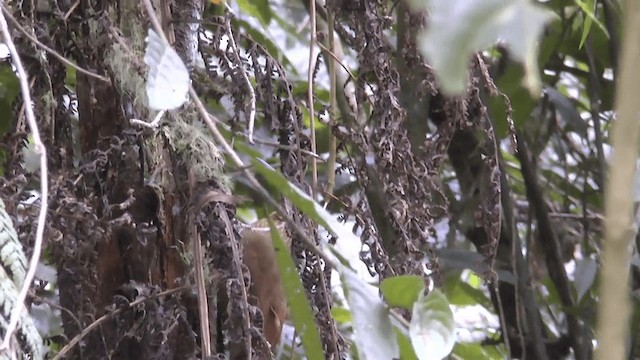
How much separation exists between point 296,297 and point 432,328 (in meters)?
0.09

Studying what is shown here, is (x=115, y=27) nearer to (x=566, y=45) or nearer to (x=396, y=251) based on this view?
(x=396, y=251)

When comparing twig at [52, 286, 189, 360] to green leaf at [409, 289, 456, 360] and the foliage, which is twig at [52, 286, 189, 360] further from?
green leaf at [409, 289, 456, 360]

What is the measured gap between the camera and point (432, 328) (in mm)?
410

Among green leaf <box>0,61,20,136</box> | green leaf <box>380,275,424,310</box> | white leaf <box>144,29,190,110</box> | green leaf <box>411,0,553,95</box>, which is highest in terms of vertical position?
green leaf <box>0,61,20,136</box>

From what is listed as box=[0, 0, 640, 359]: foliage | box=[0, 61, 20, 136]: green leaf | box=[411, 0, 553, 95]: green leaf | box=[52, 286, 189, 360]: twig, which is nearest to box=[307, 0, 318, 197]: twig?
box=[0, 0, 640, 359]: foliage

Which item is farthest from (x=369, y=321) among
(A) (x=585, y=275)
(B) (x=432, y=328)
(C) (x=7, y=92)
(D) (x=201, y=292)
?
(A) (x=585, y=275)

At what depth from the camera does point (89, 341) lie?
0.56 meters

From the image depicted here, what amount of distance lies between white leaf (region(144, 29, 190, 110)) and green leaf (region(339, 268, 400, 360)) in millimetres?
123

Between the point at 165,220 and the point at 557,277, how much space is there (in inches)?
25.4

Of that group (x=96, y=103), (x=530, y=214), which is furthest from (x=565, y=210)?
(x=96, y=103)

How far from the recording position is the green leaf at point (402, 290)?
427 mm

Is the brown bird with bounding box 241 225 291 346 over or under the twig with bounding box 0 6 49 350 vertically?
over

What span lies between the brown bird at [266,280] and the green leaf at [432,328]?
0.61ft

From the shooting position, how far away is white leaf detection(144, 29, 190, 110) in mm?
394
